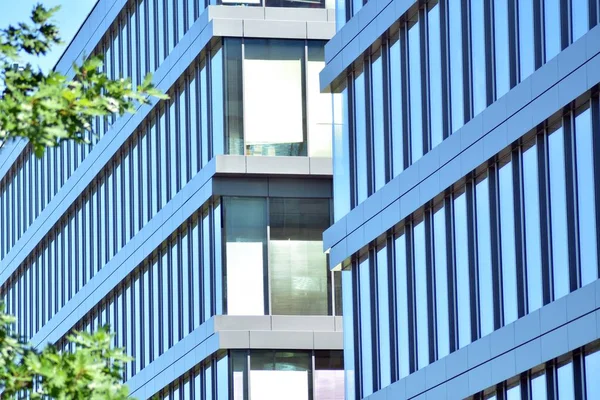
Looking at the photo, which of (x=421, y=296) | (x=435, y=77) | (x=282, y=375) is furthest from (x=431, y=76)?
(x=282, y=375)

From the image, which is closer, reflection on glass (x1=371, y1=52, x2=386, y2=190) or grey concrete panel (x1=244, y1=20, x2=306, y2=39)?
reflection on glass (x1=371, y1=52, x2=386, y2=190)

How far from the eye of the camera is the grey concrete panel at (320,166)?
149 feet

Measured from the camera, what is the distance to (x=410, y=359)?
3594 centimetres

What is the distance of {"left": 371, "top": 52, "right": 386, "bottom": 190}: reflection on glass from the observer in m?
37.8

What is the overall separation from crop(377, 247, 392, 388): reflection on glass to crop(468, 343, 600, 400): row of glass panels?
553 cm

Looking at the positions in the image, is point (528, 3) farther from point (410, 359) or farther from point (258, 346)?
point (258, 346)

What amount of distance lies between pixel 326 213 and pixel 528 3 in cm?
1569

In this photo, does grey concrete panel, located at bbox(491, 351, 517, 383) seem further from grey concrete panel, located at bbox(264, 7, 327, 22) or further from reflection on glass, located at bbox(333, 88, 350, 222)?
grey concrete panel, located at bbox(264, 7, 327, 22)

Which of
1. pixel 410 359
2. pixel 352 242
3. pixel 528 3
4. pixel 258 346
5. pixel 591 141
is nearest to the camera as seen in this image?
pixel 591 141

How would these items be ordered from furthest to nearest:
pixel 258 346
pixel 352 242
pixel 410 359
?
pixel 258 346
pixel 352 242
pixel 410 359

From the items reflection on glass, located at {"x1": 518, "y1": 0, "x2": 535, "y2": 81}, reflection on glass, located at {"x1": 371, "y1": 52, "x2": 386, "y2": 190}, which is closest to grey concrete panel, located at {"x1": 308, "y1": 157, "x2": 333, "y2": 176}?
reflection on glass, located at {"x1": 371, "y1": 52, "x2": 386, "y2": 190}

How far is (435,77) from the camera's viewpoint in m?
35.3

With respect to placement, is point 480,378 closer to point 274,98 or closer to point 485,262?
point 485,262

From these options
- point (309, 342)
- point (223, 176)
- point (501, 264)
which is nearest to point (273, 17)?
point (223, 176)
